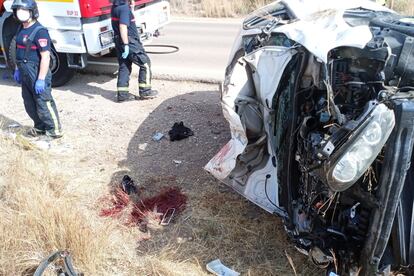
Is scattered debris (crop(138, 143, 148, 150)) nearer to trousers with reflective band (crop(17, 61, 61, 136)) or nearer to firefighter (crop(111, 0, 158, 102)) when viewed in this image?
trousers with reflective band (crop(17, 61, 61, 136))

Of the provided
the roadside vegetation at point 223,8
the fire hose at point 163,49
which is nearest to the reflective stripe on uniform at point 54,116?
the fire hose at point 163,49

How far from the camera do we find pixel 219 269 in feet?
11.1

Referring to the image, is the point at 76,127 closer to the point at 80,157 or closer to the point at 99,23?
the point at 80,157

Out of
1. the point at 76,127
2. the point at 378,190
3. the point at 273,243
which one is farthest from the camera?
the point at 76,127

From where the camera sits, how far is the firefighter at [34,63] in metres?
5.31

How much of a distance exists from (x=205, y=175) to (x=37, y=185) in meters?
1.54

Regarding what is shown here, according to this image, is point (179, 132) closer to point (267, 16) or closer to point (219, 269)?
point (267, 16)

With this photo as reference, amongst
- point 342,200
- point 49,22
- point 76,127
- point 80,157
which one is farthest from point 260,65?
point 49,22

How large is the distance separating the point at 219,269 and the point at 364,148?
146 centimetres

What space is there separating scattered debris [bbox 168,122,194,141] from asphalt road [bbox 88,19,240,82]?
1.79m

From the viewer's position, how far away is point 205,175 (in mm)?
4633

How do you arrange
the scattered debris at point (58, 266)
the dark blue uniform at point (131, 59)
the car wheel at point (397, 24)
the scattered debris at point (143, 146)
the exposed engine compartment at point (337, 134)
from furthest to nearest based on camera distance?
the dark blue uniform at point (131, 59) < the scattered debris at point (143, 146) < the scattered debris at point (58, 266) < the car wheel at point (397, 24) < the exposed engine compartment at point (337, 134)

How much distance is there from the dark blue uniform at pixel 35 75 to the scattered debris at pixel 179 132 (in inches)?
56.1

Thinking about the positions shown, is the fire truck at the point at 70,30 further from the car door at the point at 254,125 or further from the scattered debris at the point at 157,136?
the car door at the point at 254,125
